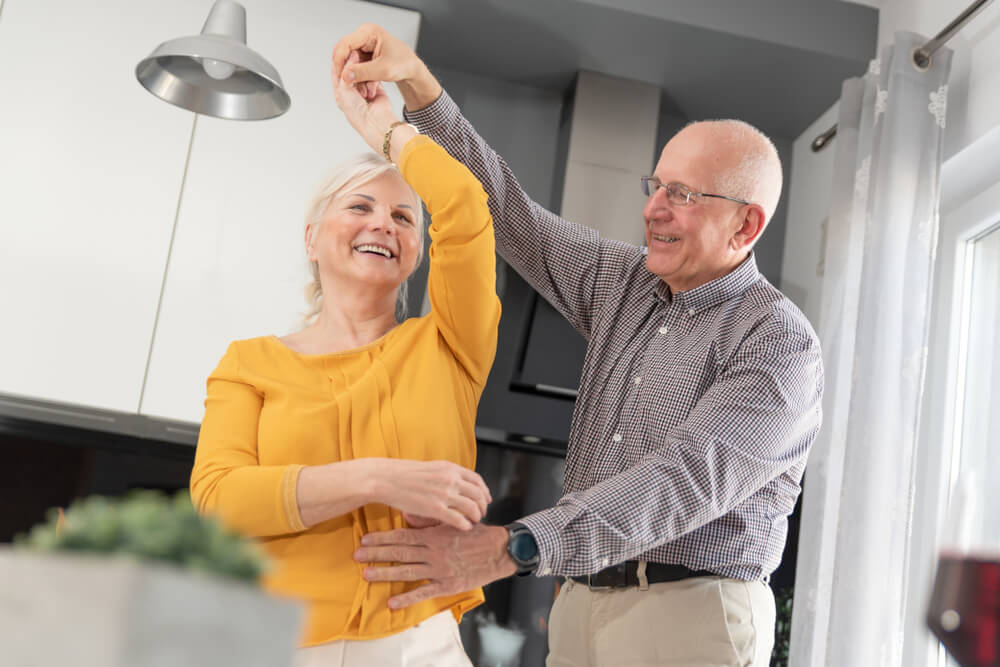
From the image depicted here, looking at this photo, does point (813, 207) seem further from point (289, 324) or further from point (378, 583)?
point (378, 583)

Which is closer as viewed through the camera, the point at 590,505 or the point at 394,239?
A: the point at 590,505

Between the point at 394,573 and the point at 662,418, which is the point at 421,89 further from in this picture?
the point at 394,573

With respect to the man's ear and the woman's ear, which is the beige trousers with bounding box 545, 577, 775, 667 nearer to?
the man's ear

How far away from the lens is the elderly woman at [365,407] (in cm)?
115

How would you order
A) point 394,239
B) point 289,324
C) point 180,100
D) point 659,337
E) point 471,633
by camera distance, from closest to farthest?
1. point 394,239
2. point 659,337
3. point 180,100
4. point 289,324
5. point 471,633

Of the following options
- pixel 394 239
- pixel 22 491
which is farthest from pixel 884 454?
pixel 22 491

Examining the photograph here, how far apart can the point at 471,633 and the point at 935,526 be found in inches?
54.8

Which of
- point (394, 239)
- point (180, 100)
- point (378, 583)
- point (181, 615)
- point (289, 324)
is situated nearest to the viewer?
point (181, 615)

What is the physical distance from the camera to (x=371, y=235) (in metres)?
1.42

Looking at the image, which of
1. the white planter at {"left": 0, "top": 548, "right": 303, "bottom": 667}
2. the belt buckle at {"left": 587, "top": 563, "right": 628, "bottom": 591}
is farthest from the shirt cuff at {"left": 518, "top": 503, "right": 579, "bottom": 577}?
the white planter at {"left": 0, "top": 548, "right": 303, "bottom": 667}

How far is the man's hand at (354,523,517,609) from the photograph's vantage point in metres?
1.19

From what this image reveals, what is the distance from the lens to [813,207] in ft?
10.1

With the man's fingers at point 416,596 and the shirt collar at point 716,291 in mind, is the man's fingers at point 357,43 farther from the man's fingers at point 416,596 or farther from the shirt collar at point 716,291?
the man's fingers at point 416,596

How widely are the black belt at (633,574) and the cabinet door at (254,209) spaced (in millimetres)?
1421
